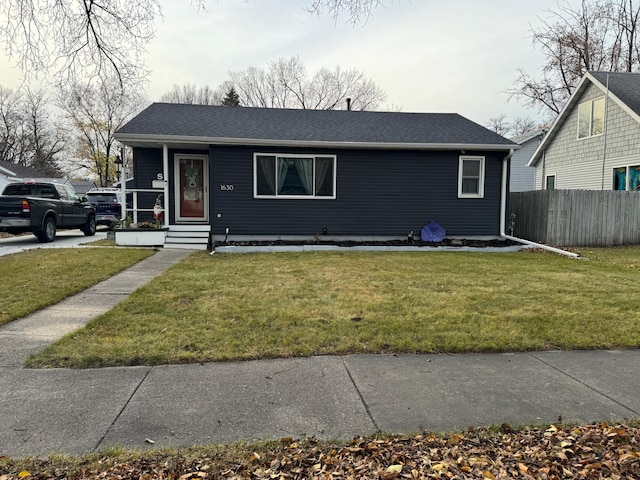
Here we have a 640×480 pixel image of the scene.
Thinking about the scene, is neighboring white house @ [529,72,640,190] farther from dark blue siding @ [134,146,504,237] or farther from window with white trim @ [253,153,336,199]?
window with white trim @ [253,153,336,199]

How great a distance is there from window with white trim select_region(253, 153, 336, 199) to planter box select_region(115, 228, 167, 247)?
9.80ft

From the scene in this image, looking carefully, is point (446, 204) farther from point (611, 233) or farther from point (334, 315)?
point (334, 315)

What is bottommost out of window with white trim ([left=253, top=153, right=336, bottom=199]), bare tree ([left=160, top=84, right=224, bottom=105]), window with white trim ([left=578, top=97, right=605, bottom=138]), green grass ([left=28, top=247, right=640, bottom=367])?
green grass ([left=28, top=247, right=640, bottom=367])

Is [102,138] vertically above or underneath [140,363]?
above

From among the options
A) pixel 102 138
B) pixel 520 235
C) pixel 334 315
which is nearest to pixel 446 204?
pixel 520 235

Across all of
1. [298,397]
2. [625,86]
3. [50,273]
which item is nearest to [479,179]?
[625,86]

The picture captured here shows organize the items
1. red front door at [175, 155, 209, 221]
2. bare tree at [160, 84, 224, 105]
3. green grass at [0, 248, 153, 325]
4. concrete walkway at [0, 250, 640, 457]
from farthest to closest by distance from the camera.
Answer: bare tree at [160, 84, 224, 105], red front door at [175, 155, 209, 221], green grass at [0, 248, 153, 325], concrete walkway at [0, 250, 640, 457]

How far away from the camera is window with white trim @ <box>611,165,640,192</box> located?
15.6m

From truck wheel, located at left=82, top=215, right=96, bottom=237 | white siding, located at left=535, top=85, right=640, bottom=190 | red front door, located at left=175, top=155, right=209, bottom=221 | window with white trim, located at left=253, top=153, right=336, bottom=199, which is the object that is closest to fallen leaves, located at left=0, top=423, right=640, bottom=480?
window with white trim, located at left=253, top=153, right=336, bottom=199

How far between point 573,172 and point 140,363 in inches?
800

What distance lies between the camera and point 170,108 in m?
14.3

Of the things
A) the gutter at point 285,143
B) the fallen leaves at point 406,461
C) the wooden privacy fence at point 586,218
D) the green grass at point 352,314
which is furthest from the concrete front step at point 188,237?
the wooden privacy fence at point 586,218

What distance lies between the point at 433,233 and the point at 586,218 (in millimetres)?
4893

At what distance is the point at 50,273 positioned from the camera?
7.55 metres
